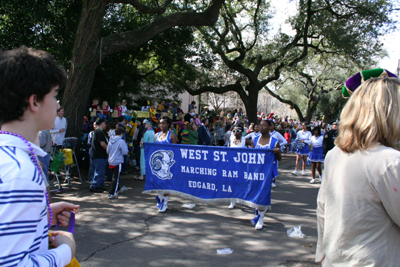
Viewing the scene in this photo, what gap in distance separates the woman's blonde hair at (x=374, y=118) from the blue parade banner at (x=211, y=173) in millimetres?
4082

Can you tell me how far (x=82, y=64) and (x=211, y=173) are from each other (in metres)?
6.57

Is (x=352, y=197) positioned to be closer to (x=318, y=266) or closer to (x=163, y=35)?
(x=318, y=266)

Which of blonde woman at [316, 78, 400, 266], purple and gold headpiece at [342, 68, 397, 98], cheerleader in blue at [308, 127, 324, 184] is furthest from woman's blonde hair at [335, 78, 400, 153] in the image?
cheerleader in blue at [308, 127, 324, 184]

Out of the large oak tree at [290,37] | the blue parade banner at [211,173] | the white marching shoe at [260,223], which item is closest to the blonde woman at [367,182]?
the white marching shoe at [260,223]

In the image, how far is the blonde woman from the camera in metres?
1.54

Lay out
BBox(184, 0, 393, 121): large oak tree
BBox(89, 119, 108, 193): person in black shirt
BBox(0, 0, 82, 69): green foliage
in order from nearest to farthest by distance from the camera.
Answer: BBox(89, 119, 108, 193): person in black shirt < BBox(0, 0, 82, 69): green foliage < BBox(184, 0, 393, 121): large oak tree

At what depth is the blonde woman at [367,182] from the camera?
1542mm

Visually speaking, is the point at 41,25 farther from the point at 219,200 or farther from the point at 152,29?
the point at 219,200

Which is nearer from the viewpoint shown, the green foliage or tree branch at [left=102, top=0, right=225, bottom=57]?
tree branch at [left=102, top=0, right=225, bottom=57]

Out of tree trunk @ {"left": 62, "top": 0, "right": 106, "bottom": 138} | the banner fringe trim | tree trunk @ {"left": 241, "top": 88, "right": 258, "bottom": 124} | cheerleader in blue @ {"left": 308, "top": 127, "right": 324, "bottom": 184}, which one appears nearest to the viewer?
the banner fringe trim

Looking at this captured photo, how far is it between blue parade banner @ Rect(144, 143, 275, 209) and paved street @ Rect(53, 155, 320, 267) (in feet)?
1.60

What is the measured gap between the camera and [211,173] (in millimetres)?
6219

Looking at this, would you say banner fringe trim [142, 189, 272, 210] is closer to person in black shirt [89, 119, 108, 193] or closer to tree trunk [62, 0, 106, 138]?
person in black shirt [89, 119, 108, 193]

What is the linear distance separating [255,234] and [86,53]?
8259 millimetres
